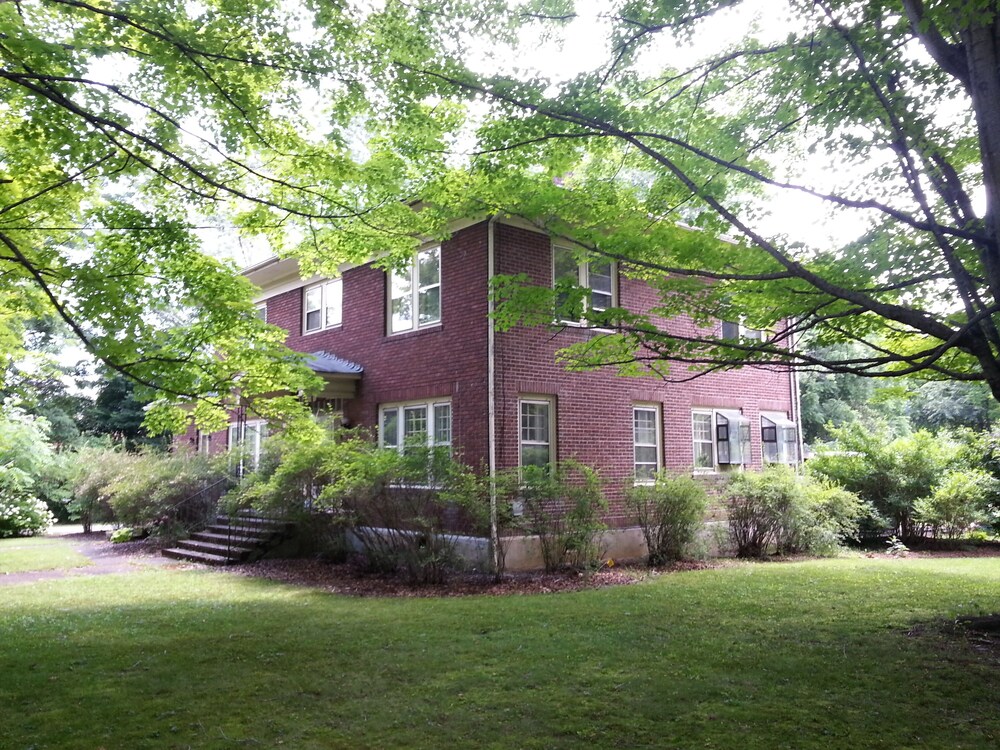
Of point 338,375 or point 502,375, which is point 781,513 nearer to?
point 502,375

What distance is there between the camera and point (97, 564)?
1445 centimetres

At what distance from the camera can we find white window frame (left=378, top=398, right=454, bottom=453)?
→ 44.4 ft

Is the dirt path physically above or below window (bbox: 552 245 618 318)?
below

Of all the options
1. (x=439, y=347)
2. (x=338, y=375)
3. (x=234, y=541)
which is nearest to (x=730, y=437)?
(x=439, y=347)

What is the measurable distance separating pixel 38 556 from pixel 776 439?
16625mm

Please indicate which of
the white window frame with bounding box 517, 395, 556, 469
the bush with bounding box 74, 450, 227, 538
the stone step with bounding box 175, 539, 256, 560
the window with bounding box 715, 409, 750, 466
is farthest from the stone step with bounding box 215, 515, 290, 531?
the window with bounding box 715, 409, 750, 466

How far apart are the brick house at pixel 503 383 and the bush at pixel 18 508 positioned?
10409 mm

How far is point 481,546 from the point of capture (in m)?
11.9

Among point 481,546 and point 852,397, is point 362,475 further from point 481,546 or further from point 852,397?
point 852,397

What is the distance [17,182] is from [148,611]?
5.22m

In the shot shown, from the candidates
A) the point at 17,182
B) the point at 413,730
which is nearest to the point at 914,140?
the point at 413,730

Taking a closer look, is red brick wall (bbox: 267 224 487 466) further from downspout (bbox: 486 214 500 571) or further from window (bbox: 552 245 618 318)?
window (bbox: 552 245 618 318)

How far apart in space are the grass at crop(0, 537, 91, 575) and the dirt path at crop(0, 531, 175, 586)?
229 mm

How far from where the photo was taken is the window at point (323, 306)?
17.0 meters
